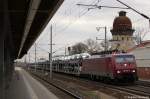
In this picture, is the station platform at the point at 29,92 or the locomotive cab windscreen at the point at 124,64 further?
the locomotive cab windscreen at the point at 124,64

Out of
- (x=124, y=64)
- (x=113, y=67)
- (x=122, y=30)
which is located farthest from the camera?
(x=122, y=30)

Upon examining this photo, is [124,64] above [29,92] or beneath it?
above

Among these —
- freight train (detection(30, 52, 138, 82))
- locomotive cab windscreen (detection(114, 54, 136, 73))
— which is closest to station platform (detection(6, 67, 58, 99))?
freight train (detection(30, 52, 138, 82))

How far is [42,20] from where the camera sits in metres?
24.9

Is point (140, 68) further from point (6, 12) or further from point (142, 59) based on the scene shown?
point (6, 12)

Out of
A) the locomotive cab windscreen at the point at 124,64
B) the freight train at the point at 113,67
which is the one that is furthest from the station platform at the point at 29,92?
the locomotive cab windscreen at the point at 124,64

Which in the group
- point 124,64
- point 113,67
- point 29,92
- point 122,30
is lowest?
point 29,92

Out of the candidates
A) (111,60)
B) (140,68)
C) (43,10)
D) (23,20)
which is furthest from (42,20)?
(140,68)

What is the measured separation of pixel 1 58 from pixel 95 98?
861 cm

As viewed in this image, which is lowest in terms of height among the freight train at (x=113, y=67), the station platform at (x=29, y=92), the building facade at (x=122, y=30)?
the station platform at (x=29, y=92)

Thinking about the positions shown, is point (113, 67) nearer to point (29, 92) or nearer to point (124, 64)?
point (124, 64)

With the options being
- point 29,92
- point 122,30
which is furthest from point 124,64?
point 122,30

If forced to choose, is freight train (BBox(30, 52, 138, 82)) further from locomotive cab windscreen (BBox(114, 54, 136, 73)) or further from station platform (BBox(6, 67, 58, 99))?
station platform (BBox(6, 67, 58, 99))

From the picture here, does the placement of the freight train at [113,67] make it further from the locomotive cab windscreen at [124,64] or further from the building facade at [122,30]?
the building facade at [122,30]
